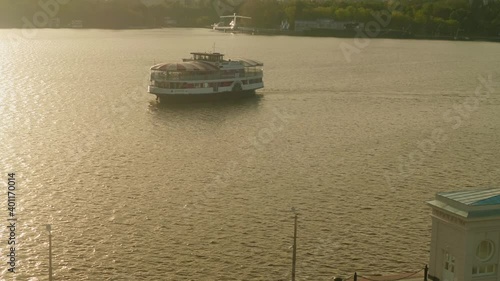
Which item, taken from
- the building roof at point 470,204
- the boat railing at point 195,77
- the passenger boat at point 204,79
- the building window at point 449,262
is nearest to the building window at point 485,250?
the building window at point 449,262

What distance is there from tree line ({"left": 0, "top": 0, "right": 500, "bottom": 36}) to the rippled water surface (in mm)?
40626

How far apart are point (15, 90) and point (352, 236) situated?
21.4 meters

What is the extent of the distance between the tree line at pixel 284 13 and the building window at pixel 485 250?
60692 mm

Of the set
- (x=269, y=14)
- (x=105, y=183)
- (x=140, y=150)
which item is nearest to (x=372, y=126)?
(x=140, y=150)

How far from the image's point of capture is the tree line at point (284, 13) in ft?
247

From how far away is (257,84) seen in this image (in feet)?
101

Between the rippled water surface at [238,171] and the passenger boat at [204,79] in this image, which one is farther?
the passenger boat at [204,79]

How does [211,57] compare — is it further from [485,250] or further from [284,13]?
[284,13]

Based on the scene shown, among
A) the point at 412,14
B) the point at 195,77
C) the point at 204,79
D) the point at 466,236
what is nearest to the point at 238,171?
the point at 466,236

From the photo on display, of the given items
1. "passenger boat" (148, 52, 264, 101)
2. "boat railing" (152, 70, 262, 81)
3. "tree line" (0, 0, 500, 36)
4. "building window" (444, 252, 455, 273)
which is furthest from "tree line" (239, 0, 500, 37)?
"building window" (444, 252, 455, 273)

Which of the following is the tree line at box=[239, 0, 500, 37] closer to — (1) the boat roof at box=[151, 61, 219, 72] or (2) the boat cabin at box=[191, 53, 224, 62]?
(2) the boat cabin at box=[191, 53, 224, 62]

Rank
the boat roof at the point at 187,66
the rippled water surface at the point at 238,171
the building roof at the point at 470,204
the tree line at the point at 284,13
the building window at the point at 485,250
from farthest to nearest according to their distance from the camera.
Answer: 1. the tree line at the point at 284,13
2. the boat roof at the point at 187,66
3. the rippled water surface at the point at 238,171
4. the building window at the point at 485,250
5. the building roof at the point at 470,204

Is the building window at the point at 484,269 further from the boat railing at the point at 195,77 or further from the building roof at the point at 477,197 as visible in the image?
the boat railing at the point at 195,77

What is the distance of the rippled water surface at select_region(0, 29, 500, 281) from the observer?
12055 mm
